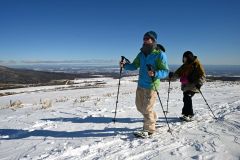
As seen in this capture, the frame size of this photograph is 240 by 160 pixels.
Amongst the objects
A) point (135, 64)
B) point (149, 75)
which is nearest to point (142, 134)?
point (149, 75)

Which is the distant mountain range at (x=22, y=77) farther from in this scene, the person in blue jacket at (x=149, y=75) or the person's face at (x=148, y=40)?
the person's face at (x=148, y=40)

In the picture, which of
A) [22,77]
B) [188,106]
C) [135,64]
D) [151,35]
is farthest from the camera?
[22,77]

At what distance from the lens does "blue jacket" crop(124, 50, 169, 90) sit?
6.98m

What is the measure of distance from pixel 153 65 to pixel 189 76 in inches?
95.9

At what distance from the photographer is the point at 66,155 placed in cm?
584

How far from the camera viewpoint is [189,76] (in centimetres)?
912

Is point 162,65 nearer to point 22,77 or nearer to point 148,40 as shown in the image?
point 148,40

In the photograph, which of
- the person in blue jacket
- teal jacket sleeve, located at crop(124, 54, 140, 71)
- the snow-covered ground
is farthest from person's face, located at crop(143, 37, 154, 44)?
the snow-covered ground

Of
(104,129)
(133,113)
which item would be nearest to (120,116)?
(133,113)

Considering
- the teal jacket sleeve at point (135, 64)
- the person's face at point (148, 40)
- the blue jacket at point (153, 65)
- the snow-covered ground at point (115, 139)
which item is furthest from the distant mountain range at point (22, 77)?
the person's face at point (148, 40)

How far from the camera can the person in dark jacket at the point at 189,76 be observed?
8.96 meters

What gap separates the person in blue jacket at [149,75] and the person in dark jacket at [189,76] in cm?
192

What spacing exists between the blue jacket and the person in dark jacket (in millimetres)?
1953

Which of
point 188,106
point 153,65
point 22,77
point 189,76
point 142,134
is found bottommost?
point 22,77
